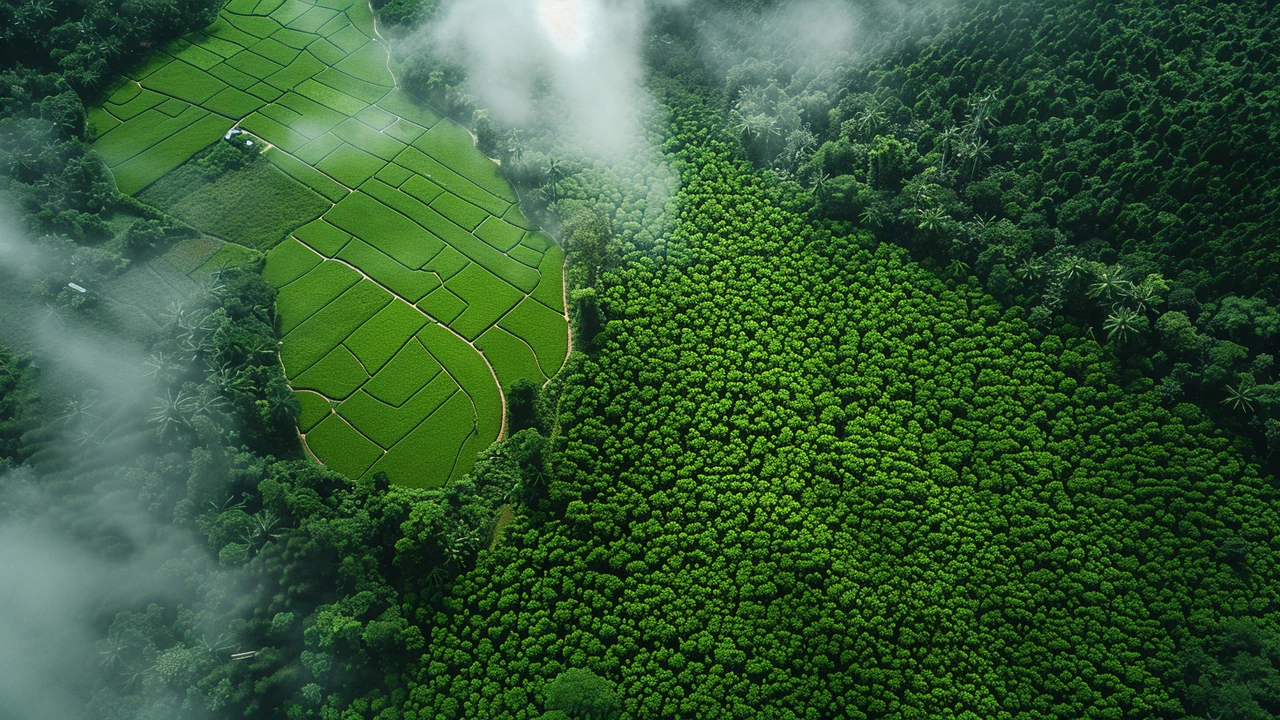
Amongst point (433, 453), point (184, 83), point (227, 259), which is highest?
point (433, 453)

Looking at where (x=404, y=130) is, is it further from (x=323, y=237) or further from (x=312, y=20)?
(x=312, y=20)

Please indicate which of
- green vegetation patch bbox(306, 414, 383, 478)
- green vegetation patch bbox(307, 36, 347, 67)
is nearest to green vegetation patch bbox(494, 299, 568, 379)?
green vegetation patch bbox(306, 414, 383, 478)

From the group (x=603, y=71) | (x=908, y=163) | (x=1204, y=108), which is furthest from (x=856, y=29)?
(x=1204, y=108)

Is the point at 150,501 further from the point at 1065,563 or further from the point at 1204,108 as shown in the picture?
the point at 1204,108

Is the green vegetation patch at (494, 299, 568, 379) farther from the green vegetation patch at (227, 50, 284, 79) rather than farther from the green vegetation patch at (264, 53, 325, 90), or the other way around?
the green vegetation patch at (227, 50, 284, 79)

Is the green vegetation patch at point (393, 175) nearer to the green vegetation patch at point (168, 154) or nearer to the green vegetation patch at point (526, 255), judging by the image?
the green vegetation patch at point (526, 255)

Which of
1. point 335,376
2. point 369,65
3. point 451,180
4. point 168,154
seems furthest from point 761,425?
point 168,154
